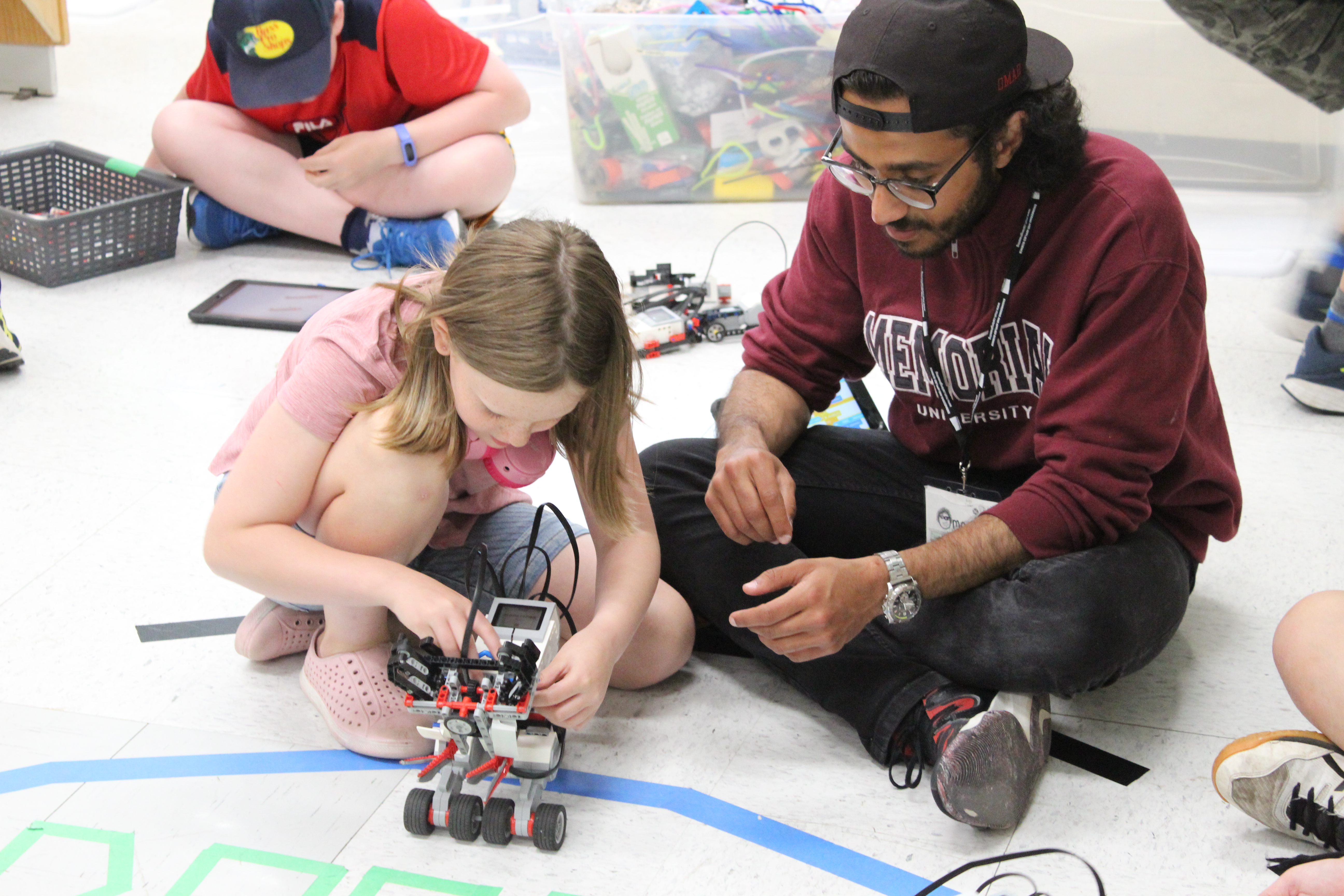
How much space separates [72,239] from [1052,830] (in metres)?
2.38

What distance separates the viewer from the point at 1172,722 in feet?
4.91

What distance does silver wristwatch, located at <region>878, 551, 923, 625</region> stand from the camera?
1351 millimetres

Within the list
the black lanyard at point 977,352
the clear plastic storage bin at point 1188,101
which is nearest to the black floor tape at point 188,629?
the black lanyard at point 977,352

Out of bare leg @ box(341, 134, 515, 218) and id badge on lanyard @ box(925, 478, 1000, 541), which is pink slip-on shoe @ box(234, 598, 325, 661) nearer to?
id badge on lanyard @ box(925, 478, 1000, 541)

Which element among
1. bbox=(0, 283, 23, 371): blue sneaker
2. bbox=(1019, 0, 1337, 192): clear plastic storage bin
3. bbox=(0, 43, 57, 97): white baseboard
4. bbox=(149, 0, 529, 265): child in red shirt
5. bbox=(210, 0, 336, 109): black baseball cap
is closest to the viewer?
bbox=(0, 283, 23, 371): blue sneaker

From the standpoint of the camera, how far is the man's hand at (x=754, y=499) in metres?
1.45

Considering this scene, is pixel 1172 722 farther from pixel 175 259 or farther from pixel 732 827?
pixel 175 259

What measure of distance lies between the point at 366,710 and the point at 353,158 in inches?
65.7

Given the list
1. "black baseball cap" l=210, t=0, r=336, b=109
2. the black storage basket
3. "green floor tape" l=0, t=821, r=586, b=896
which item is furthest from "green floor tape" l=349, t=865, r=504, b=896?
the black storage basket

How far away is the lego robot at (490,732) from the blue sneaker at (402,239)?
1.66m

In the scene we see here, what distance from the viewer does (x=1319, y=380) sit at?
88.7 inches

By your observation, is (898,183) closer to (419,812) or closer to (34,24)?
(419,812)

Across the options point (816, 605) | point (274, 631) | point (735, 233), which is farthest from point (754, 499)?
point (735, 233)

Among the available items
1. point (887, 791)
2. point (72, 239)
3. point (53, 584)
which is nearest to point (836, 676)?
point (887, 791)
